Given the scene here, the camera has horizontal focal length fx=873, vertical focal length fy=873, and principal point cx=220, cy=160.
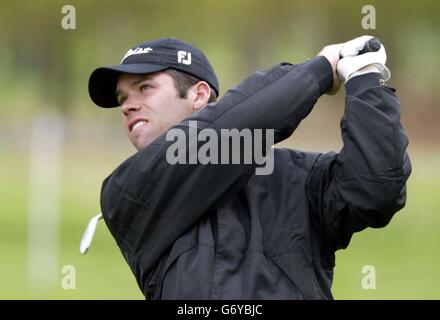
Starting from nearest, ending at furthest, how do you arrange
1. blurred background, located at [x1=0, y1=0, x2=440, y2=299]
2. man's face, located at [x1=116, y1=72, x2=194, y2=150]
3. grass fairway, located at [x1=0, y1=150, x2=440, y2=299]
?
man's face, located at [x1=116, y1=72, x2=194, y2=150] < grass fairway, located at [x1=0, y1=150, x2=440, y2=299] < blurred background, located at [x1=0, y1=0, x2=440, y2=299]

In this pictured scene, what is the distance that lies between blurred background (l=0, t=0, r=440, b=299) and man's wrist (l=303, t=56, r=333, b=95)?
256 centimetres

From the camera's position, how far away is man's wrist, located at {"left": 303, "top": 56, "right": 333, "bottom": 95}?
124cm

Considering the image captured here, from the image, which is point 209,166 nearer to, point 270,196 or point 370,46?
point 270,196

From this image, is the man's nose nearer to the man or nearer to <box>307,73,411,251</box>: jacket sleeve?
the man

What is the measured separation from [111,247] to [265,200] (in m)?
2.94

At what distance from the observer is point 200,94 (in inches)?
55.8

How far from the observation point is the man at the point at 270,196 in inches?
46.1

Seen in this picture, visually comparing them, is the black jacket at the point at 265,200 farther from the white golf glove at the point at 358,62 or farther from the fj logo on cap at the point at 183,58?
the fj logo on cap at the point at 183,58

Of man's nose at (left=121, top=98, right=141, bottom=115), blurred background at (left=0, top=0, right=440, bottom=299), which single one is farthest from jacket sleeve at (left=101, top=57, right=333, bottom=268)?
blurred background at (left=0, top=0, right=440, bottom=299)

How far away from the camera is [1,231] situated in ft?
13.9

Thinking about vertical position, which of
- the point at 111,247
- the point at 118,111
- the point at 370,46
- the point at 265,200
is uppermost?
the point at 370,46

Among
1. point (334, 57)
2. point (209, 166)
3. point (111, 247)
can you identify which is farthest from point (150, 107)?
point (111, 247)

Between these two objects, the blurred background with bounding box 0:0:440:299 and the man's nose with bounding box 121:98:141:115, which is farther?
the blurred background with bounding box 0:0:440:299

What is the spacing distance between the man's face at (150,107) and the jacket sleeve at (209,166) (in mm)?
91
